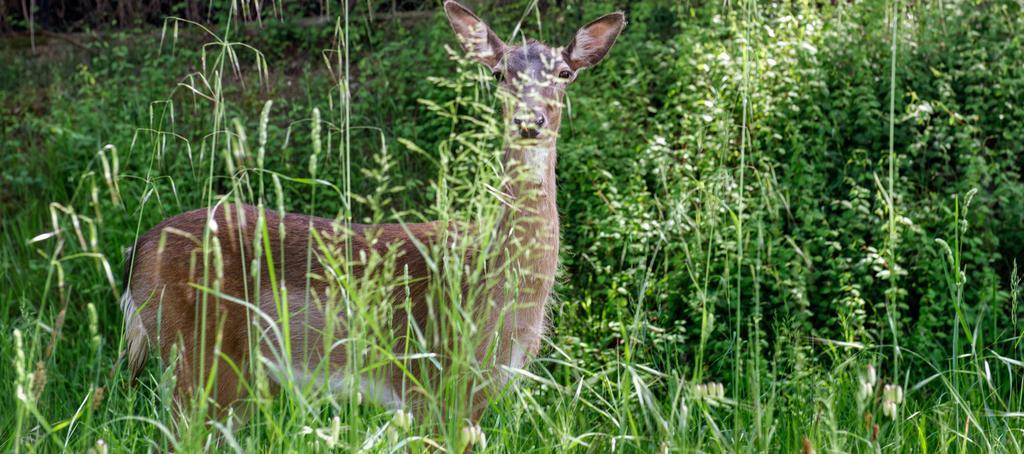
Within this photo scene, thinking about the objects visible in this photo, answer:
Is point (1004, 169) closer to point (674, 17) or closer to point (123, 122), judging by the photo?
point (674, 17)

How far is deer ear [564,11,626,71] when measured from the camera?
4.55m

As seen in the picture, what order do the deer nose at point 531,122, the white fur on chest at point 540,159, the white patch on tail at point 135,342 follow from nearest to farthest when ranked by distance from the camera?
the deer nose at point 531,122 → the white fur on chest at point 540,159 → the white patch on tail at point 135,342

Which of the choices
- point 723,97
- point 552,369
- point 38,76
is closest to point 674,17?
point 723,97

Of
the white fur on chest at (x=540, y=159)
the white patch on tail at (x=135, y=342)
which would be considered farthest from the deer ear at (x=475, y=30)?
the white patch on tail at (x=135, y=342)

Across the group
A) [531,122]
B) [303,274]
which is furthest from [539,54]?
[303,274]

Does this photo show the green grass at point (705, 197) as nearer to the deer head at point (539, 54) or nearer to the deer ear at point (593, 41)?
the deer head at point (539, 54)

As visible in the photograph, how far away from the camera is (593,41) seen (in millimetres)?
4637

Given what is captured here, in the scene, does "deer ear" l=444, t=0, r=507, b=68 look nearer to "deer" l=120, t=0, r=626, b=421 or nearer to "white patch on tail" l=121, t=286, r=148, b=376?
"deer" l=120, t=0, r=626, b=421

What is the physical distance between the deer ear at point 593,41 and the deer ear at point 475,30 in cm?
27

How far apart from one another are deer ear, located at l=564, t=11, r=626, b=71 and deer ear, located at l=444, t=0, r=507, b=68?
0.27 m

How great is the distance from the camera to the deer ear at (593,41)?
14.9 feet

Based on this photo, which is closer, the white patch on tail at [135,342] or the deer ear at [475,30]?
the deer ear at [475,30]

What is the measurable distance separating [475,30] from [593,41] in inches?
22.6

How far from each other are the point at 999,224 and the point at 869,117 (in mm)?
747
